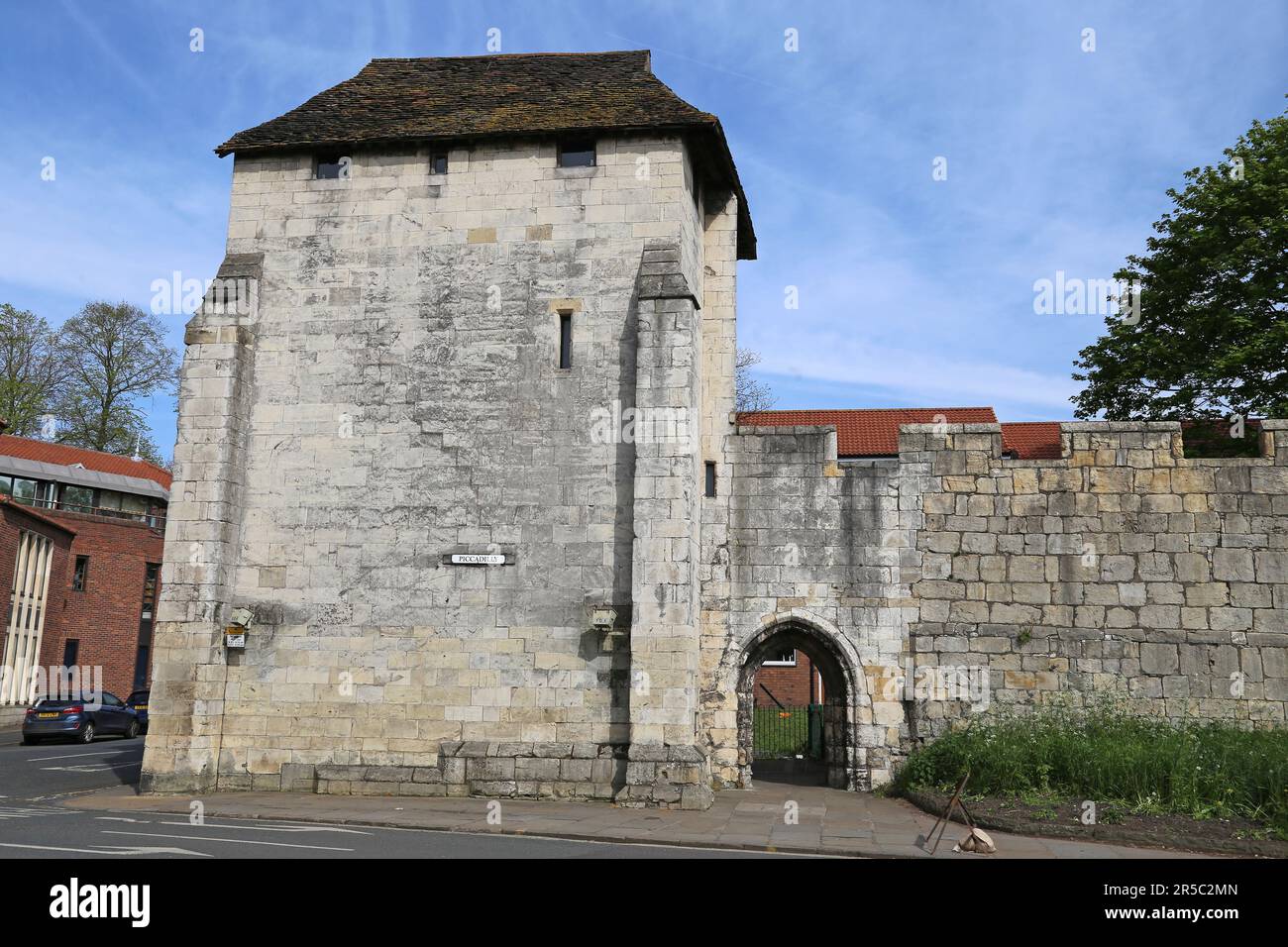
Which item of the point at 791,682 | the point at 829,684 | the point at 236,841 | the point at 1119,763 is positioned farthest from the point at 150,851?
the point at 791,682

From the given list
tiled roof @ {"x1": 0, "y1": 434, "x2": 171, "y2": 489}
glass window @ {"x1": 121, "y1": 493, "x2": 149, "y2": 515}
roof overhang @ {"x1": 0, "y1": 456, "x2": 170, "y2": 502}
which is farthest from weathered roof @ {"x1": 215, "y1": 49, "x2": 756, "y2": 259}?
glass window @ {"x1": 121, "y1": 493, "x2": 149, "y2": 515}

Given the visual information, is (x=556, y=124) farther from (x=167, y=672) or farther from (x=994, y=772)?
(x=994, y=772)

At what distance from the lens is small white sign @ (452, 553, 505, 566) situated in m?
15.4

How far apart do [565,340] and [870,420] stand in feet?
68.1

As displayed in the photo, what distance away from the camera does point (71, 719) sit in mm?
26656

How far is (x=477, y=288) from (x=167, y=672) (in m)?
7.32

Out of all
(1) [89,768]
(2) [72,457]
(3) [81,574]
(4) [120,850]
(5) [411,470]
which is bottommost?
(1) [89,768]

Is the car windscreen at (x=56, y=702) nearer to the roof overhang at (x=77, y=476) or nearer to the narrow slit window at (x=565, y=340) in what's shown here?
the roof overhang at (x=77, y=476)

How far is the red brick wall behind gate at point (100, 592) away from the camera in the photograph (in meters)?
37.6

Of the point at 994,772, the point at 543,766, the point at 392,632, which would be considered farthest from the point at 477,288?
the point at 994,772

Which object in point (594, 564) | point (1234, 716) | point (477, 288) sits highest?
point (477, 288)

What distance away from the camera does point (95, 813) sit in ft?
42.6

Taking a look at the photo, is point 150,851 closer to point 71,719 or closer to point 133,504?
point 71,719

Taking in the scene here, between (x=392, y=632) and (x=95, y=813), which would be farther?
(x=392, y=632)
